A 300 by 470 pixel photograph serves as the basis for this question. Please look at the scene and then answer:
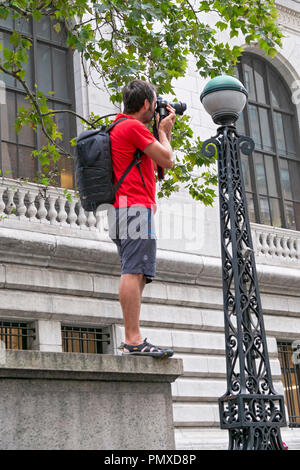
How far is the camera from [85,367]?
5.28 meters

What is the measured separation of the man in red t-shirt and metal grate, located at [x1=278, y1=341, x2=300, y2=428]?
10503 mm

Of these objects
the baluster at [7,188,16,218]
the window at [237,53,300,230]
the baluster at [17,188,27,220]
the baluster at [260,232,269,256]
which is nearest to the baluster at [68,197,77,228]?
the baluster at [17,188,27,220]

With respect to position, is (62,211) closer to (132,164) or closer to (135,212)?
(132,164)

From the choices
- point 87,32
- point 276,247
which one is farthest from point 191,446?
point 87,32

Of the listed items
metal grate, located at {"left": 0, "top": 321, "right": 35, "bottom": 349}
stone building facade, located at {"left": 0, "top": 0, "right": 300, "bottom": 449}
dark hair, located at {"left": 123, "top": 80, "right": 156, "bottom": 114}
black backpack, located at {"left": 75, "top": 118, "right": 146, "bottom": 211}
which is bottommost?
black backpack, located at {"left": 75, "top": 118, "right": 146, "bottom": 211}

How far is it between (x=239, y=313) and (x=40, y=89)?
8.43 metres

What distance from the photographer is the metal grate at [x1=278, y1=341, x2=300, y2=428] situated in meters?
15.5

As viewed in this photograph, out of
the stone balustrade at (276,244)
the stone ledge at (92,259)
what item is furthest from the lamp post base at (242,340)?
the stone balustrade at (276,244)

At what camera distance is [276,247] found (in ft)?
53.7

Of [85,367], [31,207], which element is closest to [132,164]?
[85,367]

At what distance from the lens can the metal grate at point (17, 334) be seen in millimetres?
12102

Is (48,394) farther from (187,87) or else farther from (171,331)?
(187,87)

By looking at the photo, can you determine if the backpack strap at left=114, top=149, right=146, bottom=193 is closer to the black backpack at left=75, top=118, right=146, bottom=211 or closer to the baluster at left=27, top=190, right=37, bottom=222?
the black backpack at left=75, top=118, right=146, bottom=211

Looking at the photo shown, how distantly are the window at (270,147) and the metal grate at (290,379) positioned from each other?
2.86 meters
